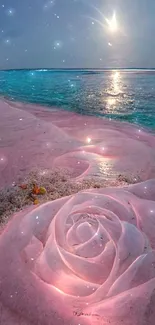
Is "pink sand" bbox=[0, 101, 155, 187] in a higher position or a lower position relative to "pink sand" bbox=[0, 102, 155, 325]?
higher

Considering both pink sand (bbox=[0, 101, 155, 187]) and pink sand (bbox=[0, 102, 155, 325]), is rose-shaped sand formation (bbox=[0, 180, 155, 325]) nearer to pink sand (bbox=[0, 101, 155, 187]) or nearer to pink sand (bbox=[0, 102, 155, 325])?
pink sand (bbox=[0, 102, 155, 325])

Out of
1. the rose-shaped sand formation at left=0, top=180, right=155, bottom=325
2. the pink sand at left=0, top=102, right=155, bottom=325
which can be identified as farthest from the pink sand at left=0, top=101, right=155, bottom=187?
the rose-shaped sand formation at left=0, top=180, right=155, bottom=325

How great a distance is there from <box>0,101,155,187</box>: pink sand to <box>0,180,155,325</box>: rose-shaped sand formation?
74.0 inches

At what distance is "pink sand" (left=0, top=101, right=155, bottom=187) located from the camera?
6.13m

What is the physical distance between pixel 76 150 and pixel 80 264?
14.6 ft

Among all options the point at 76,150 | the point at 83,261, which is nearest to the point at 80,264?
the point at 83,261

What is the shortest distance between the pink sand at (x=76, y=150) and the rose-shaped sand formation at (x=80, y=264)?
1.88m

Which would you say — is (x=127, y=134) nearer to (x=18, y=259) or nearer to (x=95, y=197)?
(x=95, y=197)

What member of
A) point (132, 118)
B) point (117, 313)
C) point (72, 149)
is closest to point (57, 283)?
point (117, 313)

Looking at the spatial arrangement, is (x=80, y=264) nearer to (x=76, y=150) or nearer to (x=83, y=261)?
(x=83, y=261)

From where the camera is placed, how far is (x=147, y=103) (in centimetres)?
1750

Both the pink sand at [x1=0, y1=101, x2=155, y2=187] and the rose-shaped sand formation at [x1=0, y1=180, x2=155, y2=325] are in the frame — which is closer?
the rose-shaped sand formation at [x1=0, y1=180, x2=155, y2=325]

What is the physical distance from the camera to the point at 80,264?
3.04 meters

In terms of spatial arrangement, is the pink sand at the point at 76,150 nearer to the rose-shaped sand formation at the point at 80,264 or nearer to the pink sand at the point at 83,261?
the pink sand at the point at 83,261
